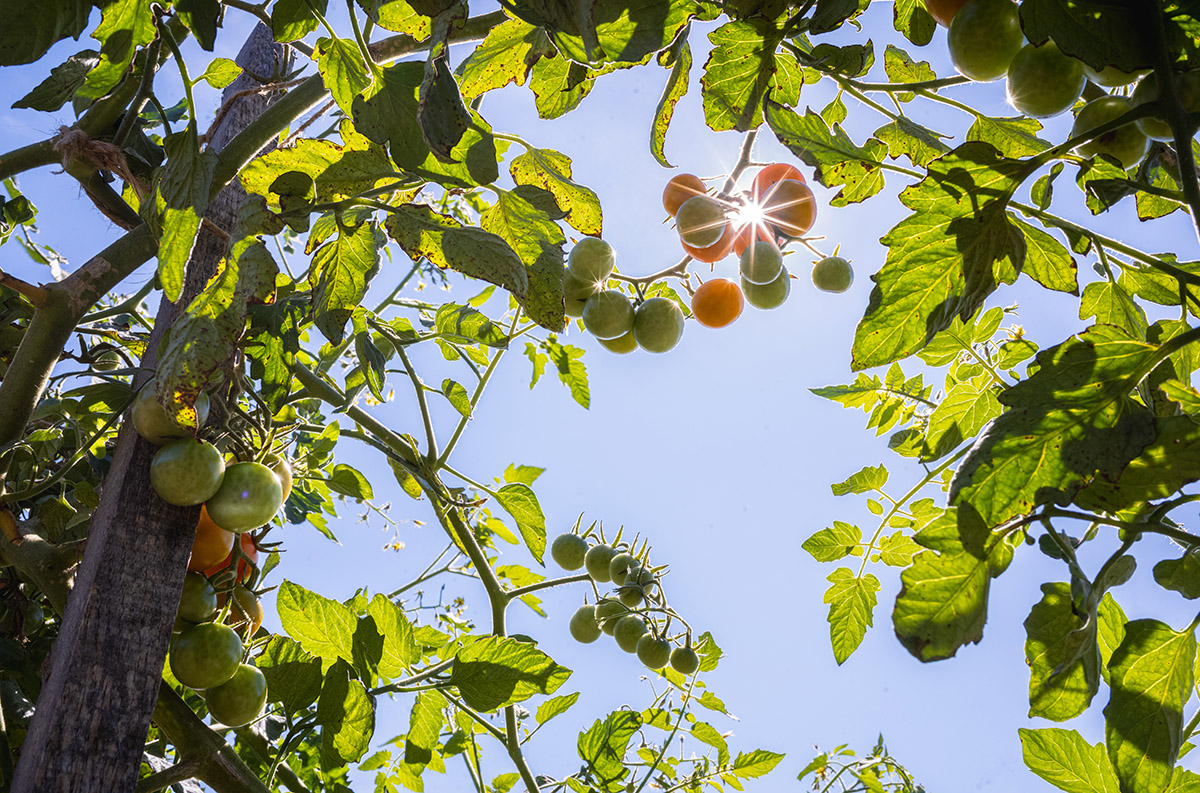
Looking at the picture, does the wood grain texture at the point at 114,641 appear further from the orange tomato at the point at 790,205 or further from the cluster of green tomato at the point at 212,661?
the orange tomato at the point at 790,205

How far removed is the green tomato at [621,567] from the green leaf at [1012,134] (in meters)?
0.97

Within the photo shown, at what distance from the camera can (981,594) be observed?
1.77 ft

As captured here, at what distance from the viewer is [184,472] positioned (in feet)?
2.44

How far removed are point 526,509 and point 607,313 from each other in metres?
0.36

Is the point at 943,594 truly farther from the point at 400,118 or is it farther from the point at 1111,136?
the point at 400,118

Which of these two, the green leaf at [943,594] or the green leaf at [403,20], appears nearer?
the green leaf at [943,594]

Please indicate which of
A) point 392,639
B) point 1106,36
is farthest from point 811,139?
point 392,639

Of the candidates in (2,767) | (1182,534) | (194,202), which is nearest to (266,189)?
(194,202)

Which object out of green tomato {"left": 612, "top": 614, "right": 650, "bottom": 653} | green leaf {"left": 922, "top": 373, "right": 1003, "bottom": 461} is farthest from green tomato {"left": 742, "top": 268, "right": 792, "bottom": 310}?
green tomato {"left": 612, "top": 614, "right": 650, "bottom": 653}

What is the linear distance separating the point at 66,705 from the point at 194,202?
0.47 metres

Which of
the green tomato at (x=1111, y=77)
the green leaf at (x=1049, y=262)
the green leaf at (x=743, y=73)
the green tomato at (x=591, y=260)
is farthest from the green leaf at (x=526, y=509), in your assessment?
the green tomato at (x=1111, y=77)

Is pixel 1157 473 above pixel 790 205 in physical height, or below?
below

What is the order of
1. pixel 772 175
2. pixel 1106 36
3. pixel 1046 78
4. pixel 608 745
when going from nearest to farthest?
pixel 1106 36 → pixel 1046 78 → pixel 772 175 → pixel 608 745

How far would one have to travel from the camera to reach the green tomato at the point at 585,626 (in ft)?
5.24
